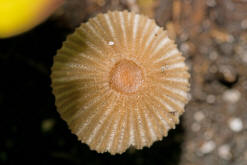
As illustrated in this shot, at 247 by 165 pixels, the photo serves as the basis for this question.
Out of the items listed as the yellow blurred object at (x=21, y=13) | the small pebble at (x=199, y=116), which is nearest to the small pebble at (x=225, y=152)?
the small pebble at (x=199, y=116)

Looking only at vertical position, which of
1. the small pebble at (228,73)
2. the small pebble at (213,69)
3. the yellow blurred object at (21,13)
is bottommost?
the small pebble at (228,73)

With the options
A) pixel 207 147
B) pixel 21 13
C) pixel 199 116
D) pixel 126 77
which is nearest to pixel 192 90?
pixel 199 116

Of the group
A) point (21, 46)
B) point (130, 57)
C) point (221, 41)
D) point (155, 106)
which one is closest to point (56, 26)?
point (21, 46)

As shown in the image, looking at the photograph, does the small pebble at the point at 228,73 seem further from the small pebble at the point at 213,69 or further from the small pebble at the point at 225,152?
the small pebble at the point at 225,152

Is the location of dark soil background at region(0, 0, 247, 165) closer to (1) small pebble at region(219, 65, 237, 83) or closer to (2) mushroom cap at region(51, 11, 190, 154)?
(1) small pebble at region(219, 65, 237, 83)

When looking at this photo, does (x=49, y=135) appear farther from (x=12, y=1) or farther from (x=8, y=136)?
(x=12, y=1)
